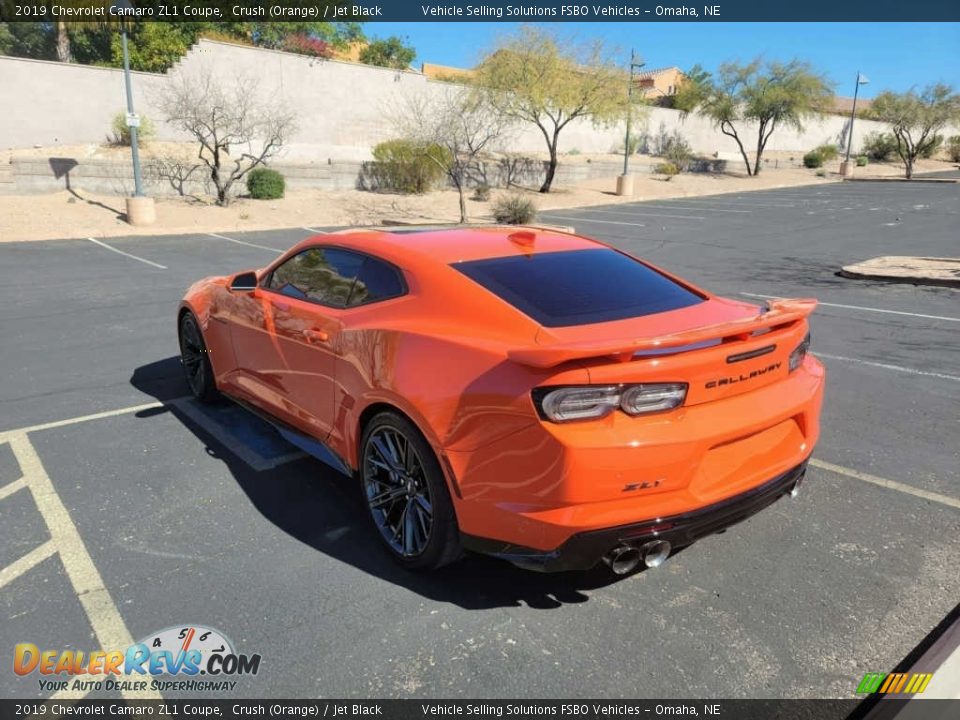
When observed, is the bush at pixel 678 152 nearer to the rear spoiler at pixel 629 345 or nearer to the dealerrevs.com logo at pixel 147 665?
the rear spoiler at pixel 629 345

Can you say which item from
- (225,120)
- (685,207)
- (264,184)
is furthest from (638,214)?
(225,120)

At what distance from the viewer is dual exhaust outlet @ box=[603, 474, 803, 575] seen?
2.47 m

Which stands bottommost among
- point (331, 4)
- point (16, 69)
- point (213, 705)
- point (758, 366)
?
point (213, 705)

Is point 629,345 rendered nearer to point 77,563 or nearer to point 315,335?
point 315,335

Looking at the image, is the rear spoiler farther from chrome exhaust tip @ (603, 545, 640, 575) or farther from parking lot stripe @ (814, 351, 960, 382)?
parking lot stripe @ (814, 351, 960, 382)

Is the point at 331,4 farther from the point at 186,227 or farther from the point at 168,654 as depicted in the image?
the point at 168,654

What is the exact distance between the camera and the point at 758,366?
9.12ft

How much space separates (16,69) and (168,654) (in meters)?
27.5

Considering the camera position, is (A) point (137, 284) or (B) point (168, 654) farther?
(A) point (137, 284)

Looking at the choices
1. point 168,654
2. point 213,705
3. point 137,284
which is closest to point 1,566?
point 168,654

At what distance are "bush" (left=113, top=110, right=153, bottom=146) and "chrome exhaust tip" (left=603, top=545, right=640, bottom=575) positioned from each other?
1067 inches

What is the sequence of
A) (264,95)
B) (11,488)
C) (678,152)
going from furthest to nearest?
(678,152)
(264,95)
(11,488)

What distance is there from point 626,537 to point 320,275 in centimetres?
237

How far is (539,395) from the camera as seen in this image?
2.43 meters
